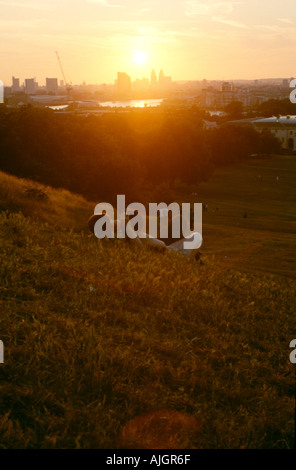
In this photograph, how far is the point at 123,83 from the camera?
609 feet

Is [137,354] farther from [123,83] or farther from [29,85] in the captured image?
[123,83]

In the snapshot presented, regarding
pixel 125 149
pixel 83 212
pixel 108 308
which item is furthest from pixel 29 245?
pixel 125 149

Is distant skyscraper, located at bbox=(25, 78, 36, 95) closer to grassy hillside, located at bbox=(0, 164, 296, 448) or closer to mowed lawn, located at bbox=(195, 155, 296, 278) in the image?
mowed lawn, located at bbox=(195, 155, 296, 278)

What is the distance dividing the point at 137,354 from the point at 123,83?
621 feet

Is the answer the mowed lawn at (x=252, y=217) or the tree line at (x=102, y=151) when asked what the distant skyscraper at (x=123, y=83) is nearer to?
the mowed lawn at (x=252, y=217)

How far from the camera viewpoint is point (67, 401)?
3.62 meters

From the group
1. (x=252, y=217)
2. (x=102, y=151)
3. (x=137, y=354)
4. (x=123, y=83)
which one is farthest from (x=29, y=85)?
(x=137, y=354)

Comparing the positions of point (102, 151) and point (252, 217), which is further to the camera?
point (102, 151)

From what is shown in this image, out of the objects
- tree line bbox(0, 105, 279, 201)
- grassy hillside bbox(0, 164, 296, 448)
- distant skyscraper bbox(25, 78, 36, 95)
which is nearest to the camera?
grassy hillside bbox(0, 164, 296, 448)

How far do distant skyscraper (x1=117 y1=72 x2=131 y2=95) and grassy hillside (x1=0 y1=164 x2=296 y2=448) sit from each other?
181 metres

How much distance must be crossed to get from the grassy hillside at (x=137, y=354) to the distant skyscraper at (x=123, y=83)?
594ft

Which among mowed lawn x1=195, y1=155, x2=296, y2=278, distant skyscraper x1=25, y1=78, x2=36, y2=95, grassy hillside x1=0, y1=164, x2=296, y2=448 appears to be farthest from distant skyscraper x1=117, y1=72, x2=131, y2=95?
grassy hillside x1=0, y1=164, x2=296, y2=448

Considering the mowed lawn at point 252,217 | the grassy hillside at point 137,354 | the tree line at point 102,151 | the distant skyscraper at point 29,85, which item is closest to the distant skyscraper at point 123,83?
the distant skyscraper at point 29,85

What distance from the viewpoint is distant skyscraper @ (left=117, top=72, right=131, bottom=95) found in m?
184
